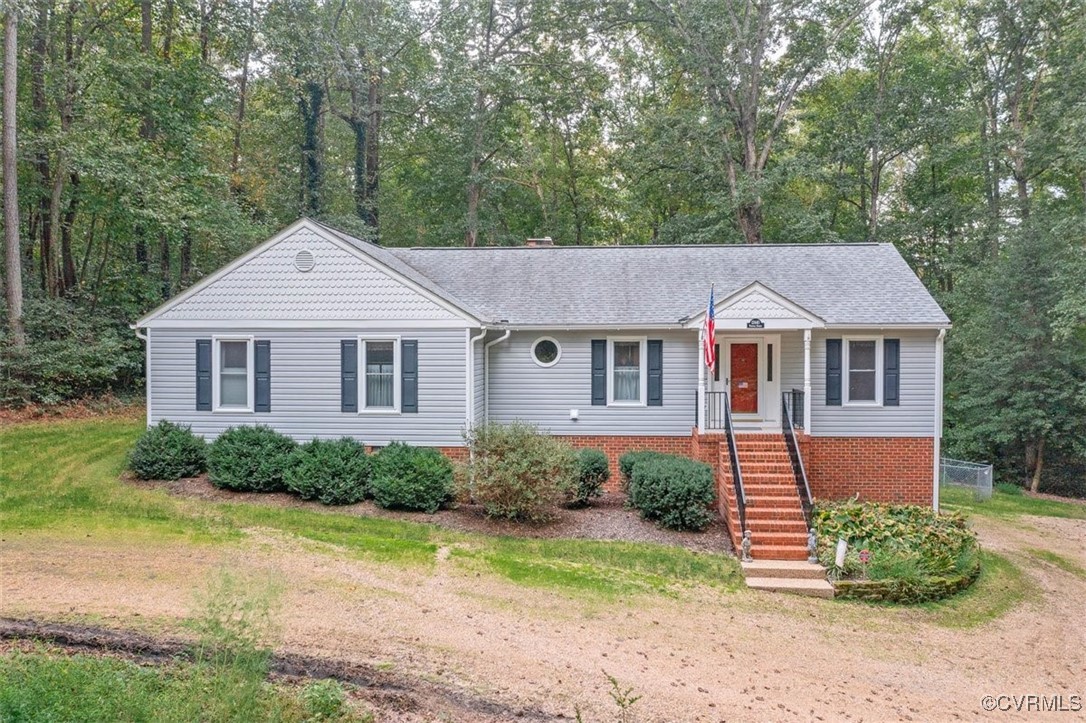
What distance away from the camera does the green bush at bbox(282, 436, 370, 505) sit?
11.1 meters

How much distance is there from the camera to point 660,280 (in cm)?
1475

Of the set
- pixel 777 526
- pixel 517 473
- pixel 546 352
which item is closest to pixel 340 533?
pixel 517 473

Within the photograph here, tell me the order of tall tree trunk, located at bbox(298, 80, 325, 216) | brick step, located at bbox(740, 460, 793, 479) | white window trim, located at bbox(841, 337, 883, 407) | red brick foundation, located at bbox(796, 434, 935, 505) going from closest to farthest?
brick step, located at bbox(740, 460, 793, 479) → red brick foundation, located at bbox(796, 434, 935, 505) → white window trim, located at bbox(841, 337, 883, 407) → tall tree trunk, located at bbox(298, 80, 325, 216)

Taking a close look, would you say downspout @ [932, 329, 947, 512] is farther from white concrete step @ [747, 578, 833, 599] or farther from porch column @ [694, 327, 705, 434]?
white concrete step @ [747, 578, 833, 599]

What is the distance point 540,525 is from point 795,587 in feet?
13.5

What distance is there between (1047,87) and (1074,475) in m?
13.7

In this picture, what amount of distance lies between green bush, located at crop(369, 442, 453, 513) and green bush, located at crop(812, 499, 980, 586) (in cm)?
635

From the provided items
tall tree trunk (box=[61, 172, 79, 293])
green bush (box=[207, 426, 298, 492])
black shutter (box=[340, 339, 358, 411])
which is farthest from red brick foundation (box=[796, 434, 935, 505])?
tall tree trunk (box=[61, 172, 79, 293])

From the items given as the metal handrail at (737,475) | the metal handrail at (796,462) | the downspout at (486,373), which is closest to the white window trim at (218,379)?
the downspout at (486,373)

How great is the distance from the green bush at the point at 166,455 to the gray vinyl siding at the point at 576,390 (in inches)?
237

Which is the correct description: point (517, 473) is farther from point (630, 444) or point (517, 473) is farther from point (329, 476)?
point (630, 444)

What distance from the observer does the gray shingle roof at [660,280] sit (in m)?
13.1

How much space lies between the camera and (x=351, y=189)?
87.1 ft

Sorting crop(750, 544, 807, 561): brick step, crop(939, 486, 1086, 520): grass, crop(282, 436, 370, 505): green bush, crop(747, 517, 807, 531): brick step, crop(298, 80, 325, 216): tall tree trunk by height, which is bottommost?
crop(939, 486, 1086, 520): grass
